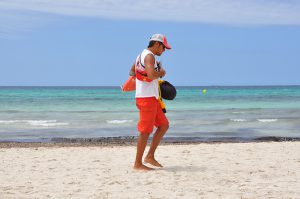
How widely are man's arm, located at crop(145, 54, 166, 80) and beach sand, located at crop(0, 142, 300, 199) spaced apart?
1.28 meters

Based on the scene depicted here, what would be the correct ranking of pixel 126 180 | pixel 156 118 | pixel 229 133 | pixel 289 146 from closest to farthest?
pixel 126 180 → pixel 156 118 → pixel 289 146 → pixel 229 133

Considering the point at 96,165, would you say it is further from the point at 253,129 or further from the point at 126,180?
the point at 253,129

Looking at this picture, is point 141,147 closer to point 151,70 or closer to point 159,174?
point 159,174

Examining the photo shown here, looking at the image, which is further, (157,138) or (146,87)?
(157,138)

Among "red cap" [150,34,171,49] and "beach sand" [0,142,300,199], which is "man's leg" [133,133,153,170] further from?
"red cap" [150,34,171,49]

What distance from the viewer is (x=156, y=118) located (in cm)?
685

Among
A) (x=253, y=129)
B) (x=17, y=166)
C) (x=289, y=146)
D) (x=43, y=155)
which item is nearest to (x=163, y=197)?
(x=17, y=166)

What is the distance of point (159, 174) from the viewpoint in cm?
673

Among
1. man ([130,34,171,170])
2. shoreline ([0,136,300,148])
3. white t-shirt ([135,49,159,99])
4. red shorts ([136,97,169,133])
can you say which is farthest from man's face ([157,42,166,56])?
shoreline ([0,136,300,148])

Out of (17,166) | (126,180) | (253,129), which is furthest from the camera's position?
(253,129)

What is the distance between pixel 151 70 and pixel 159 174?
138 centimetres

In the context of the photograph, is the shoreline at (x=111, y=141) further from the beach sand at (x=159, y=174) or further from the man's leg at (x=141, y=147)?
the man's leg at (x=141, y=147)

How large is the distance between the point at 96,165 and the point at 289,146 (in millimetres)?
4226

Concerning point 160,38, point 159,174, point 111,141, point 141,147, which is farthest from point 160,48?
point 111,141
